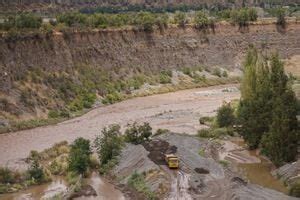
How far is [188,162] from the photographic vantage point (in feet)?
138

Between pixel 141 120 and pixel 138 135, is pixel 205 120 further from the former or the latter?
pixel 138 135

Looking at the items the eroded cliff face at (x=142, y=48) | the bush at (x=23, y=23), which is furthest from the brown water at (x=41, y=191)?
the bush at (x=23, y=23)

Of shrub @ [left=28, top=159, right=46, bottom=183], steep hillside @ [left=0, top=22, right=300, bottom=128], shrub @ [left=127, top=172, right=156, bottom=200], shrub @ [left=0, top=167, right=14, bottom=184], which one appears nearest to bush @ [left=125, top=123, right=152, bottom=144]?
shrub @ [left=127, top=172, right=156, bottom=200]

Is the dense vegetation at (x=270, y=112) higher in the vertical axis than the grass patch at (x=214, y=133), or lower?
higher

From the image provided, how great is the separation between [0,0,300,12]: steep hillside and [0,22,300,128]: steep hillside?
39524 millimetres

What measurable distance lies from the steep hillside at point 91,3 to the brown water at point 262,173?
81020 mm

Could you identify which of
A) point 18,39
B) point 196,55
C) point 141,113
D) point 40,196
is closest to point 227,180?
point 40,196

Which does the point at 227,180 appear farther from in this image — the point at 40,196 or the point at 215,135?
the point at 215,135

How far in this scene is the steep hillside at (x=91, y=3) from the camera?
121 metres

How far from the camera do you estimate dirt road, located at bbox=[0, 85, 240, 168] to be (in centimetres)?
5244

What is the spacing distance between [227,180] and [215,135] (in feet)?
52.1

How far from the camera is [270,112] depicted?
1793 inches

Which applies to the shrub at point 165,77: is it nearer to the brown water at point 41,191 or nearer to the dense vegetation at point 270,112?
the dense vegetation at point 270,112

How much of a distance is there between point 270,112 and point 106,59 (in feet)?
127
